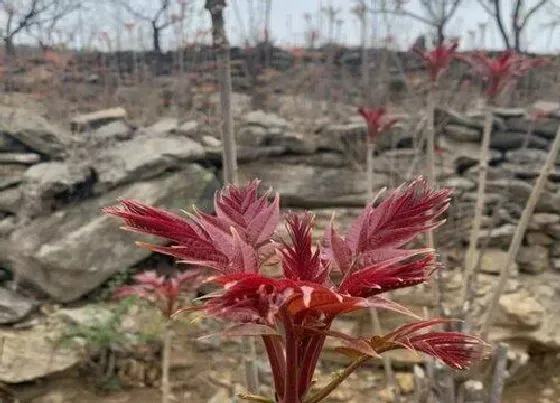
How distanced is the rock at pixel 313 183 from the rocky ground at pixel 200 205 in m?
0.01

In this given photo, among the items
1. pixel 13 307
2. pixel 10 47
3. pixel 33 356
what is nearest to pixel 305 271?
pixel 33 356

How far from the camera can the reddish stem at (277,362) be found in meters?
0.60

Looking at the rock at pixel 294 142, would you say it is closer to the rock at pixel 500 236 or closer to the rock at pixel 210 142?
the rock at pixel 210 142

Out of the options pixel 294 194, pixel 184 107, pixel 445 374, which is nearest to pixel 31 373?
pixel 294 194

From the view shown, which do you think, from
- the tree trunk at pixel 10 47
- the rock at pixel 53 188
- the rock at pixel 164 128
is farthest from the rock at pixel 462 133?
the tree trunk at pixel 10 47

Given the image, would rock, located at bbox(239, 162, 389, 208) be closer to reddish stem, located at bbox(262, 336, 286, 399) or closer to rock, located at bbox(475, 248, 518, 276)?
rock, located at bbox(475, 248, 518, 276)

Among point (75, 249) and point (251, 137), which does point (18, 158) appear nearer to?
point (75, 249)

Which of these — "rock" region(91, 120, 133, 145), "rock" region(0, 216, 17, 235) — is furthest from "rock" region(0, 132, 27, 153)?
"rock" region(0, 216, 17, 235)

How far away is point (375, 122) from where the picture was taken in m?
2.37

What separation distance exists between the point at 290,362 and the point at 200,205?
4078 millimetres

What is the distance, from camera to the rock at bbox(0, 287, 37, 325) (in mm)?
3973

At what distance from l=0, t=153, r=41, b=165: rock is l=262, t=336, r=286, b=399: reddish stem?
16.5 ft

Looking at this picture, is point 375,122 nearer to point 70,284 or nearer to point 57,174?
point 70,284

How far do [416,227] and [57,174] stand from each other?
4.40 metres
